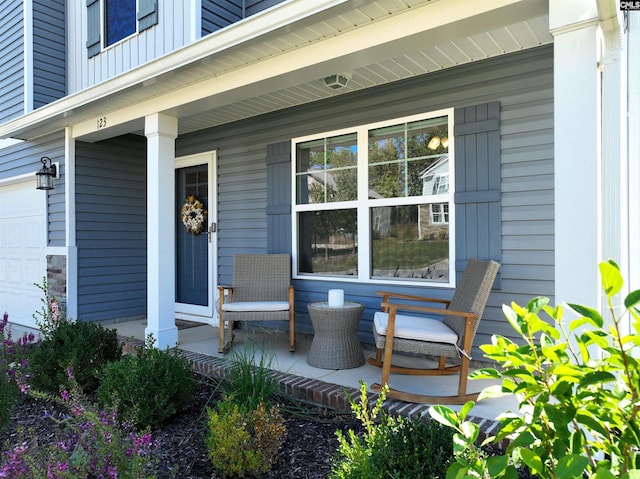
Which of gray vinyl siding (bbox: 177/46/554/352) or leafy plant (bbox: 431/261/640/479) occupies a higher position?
gray vinyl siding (bbox: 177/46/554/352)

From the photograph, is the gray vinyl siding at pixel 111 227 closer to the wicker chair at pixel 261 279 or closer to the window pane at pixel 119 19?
the window pane at pixel 119 19

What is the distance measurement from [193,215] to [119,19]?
2.25 metres

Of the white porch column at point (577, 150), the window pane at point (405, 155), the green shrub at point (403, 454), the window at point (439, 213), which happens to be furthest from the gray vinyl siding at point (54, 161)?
the white porch column at point (577, 150)

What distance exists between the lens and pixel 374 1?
243 cm

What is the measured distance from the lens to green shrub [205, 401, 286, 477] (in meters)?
2.01

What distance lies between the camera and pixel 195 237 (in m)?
5.56

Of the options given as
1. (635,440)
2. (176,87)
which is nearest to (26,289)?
(176,87)

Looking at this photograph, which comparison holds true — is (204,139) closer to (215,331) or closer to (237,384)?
(215,331)

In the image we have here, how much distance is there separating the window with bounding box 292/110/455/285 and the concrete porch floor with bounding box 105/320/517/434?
771mm

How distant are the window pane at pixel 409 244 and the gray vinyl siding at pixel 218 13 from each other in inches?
86.9

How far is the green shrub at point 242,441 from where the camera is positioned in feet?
6.58

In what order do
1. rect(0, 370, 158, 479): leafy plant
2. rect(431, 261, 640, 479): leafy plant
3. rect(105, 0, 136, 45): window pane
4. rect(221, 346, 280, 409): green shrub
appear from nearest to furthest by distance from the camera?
1. rect(431, 261, 640, 479): leafy plant
2. rect(0, 370, 158, 479): leafy plant
3. rect(221, 346, 280, 409): green shrub
4. rect(105, 0, 136, 45): window pane

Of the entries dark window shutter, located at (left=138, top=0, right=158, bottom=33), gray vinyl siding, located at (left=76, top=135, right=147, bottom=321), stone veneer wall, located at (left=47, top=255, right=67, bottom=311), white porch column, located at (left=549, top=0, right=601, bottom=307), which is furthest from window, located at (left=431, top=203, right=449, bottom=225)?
stone veneer wall, located at (left=47, top=255, right=67, bottom=311)

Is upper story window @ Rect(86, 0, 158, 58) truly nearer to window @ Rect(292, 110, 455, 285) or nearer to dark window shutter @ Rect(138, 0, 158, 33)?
dark window shutter @ Rect(138, 0, 158, 33)
